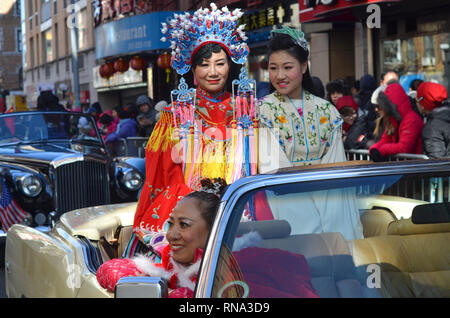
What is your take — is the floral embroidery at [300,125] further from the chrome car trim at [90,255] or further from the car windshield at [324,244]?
the car windshield at [324,244]

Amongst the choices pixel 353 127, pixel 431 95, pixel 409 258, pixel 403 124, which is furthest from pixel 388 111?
pixel 409 258

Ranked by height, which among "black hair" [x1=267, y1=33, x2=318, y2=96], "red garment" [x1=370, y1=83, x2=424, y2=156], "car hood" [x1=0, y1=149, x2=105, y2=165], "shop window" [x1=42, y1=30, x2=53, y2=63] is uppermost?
"shop window" [x1=42, y1=30, x2=53, y2=63]

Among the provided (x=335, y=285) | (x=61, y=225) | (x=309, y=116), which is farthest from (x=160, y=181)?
(x=335, y=285)

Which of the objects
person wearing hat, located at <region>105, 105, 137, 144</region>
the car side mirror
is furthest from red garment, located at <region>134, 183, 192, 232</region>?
person wearing hat, located at <region>105, 105, 137, 144</region>

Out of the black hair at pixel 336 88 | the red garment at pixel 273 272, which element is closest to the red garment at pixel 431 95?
the black hair at pixel 336 88

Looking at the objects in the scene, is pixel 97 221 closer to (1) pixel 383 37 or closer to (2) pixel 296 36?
(2) pixel 296 36

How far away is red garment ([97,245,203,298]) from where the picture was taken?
2607 mm

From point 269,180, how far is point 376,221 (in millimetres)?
457

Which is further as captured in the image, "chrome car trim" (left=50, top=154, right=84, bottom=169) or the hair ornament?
"chrome car trim" (left=50, top=154, right=84, bottom=169)

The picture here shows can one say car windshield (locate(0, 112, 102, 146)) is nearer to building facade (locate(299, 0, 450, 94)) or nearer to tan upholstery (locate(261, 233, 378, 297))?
building facade (locate(299, 0, 450, 94))

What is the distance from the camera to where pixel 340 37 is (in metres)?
14.7

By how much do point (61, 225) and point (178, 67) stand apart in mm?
1151

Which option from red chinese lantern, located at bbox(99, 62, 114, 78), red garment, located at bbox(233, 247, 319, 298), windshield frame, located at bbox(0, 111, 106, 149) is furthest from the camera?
red chinese lantern, located at bbox(99, 62, 114, 78)
